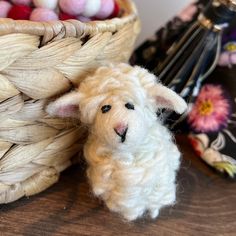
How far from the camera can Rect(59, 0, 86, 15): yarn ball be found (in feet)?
1.36

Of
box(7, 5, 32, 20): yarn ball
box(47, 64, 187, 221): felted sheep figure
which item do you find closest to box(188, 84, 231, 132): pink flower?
box(47, 64, 187, 221): felted sheep figure

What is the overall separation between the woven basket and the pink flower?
0.45ft

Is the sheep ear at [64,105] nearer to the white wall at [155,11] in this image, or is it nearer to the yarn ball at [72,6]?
the yarn ball at [72,6]

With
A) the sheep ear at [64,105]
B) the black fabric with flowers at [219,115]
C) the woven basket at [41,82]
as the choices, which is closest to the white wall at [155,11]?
the black fabric with flowers at [219,115]

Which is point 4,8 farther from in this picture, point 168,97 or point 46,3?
point 168,97

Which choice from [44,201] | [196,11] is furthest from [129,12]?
[44,201]

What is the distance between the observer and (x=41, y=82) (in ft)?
1.23

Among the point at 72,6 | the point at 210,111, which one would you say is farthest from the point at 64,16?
the point at 210,111

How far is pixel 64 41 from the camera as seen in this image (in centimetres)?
37

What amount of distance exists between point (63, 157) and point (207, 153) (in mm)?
186

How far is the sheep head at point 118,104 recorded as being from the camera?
0.36 meters

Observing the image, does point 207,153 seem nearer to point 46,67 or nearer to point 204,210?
point 204,210

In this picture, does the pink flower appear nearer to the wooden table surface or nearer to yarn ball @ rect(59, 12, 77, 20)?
the wooden table surface

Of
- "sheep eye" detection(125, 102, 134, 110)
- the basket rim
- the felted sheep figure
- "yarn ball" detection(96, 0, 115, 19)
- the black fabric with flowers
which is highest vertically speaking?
the basket rim
